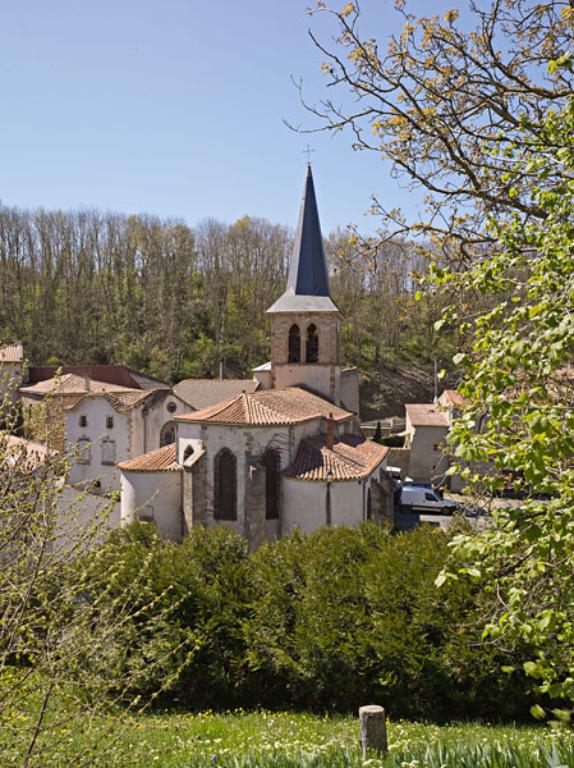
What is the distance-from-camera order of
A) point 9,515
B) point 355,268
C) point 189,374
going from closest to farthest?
point 9,515 → point 355,268 → point 189,374

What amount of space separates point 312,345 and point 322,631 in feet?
59.3

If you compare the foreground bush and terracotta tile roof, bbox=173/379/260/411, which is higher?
terracotta tile roof, bbox=173/379/260/411

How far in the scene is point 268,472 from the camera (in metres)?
19.5

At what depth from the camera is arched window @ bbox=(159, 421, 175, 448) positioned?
26611mm

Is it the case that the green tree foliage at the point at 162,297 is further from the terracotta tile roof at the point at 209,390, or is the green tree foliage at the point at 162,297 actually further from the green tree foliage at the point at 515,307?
the green tree foliage at the point at 515,307

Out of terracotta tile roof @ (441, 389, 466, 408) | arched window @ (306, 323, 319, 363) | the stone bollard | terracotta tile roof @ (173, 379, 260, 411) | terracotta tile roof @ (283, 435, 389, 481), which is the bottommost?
the stone bollard

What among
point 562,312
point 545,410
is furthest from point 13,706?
point 562,312

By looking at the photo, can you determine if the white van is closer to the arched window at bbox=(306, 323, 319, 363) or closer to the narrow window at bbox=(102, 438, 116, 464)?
the arched window at bbox=(306, 323, 319, 363)

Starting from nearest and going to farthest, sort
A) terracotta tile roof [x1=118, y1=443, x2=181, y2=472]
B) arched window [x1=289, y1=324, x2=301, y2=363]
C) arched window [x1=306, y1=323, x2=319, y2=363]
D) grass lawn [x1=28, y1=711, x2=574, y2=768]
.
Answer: grass lawn [x1=28, y1=711, x2=574, y2=768] < terracotta tile roof [x1=118, y1=443, x2=181, y2=472] < arched window [x1=306, y1=323, x2=319, y2=363] < arched window [x1=289, y1=324, x2=301, y2=363]

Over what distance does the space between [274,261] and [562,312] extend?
5967 cm

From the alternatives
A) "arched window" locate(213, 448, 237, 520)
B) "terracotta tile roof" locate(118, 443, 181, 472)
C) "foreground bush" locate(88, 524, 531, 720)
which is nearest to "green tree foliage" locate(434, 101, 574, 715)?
"foreground bush" locate(88, 524, 531, 720)

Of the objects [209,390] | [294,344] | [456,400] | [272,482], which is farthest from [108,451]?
[456,400]

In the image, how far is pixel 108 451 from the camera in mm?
27359

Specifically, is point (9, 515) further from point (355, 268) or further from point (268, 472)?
point (268, 472)
